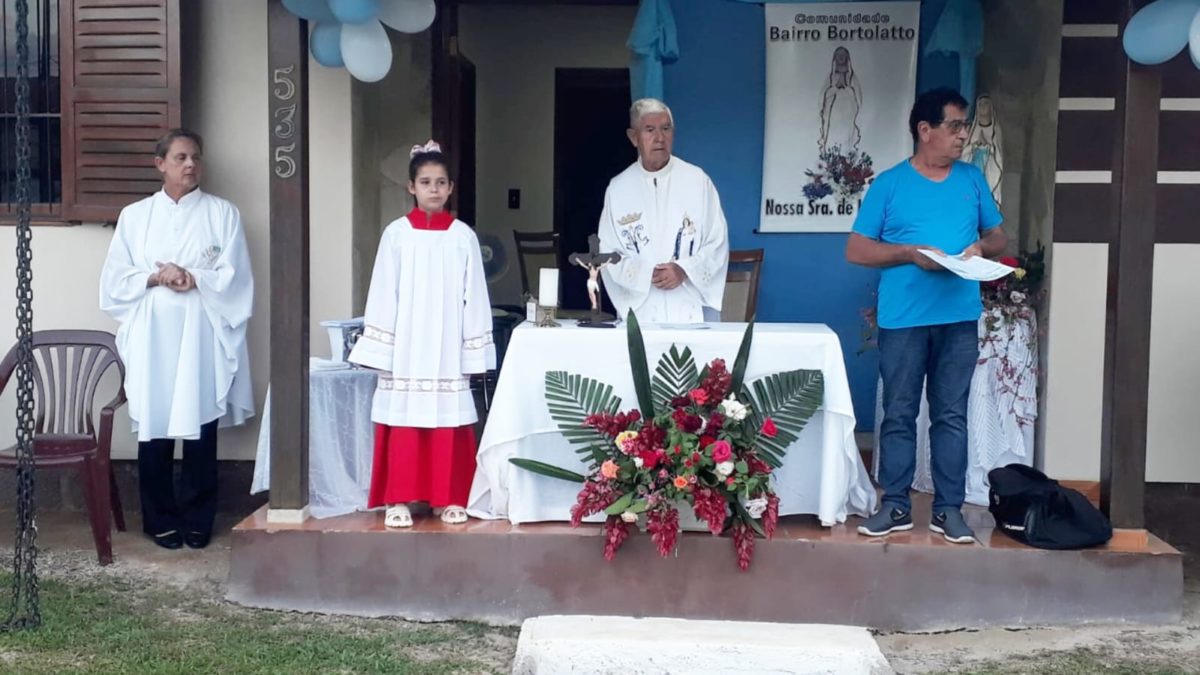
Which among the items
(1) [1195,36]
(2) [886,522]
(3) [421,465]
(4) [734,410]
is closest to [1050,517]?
(2) [886,522]

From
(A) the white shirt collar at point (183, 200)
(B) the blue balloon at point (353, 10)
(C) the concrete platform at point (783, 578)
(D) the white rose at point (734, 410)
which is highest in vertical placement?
(B) the blue balloon at point (353, 10)

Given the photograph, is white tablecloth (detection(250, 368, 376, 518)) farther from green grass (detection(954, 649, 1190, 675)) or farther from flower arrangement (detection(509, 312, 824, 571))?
green grass (detection(954, 649, 1190, 675))

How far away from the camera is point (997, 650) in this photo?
4.44m

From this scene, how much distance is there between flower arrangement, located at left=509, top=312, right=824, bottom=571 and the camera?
4.49 meters

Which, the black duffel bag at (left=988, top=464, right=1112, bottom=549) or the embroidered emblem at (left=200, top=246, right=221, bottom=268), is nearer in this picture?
the black duffel bag at (left=988, top=464, right=1112, bottom=549)

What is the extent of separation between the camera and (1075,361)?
19.4ft

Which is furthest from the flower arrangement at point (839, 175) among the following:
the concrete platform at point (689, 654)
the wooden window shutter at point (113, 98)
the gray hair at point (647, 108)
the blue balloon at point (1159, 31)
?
the concrete platform at point (689, 654)

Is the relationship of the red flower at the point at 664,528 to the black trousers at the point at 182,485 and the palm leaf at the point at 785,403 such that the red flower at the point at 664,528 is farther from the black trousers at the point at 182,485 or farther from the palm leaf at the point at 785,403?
the black trousers at the point at 182,485

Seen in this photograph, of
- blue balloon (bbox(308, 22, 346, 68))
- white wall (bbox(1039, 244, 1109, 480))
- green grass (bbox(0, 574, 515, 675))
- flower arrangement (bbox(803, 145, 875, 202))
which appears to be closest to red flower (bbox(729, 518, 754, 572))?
green grass (bbox(0, 574, 515, 675))

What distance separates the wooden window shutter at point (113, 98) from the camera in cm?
595

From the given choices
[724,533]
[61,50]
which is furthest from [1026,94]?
[61,50]

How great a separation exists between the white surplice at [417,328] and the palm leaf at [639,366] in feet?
2.06

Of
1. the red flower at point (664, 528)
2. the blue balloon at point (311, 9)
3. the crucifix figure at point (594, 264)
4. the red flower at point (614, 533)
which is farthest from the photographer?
the crucifix figure at point (594, 264)

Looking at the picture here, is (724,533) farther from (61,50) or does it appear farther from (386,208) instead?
(61,50)
